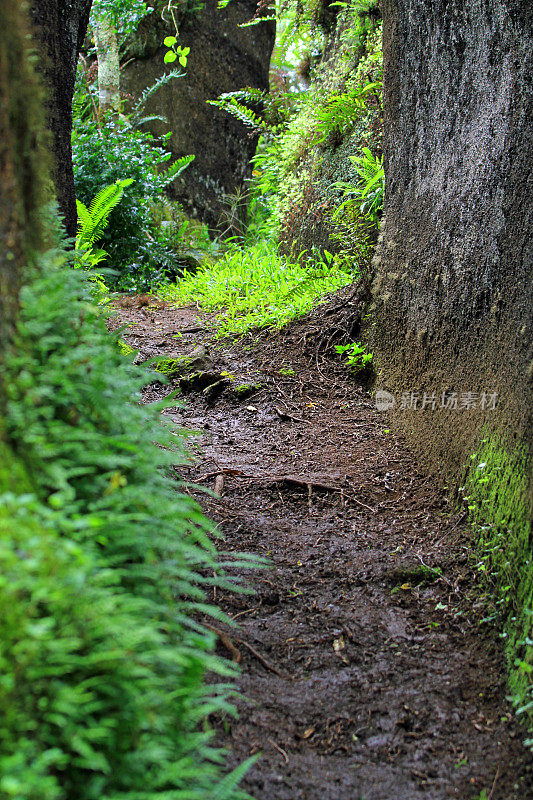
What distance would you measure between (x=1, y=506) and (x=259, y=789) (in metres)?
1.04

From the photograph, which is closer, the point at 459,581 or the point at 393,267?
the point at 459,581

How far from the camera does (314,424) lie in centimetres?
404

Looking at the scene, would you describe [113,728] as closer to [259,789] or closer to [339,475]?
[259,789]

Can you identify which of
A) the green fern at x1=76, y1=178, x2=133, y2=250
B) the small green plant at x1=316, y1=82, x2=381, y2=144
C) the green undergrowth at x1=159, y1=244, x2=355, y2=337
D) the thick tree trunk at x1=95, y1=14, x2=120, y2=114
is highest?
the thick tree trunk at x1=95, y1=14, x2=120, y2=114

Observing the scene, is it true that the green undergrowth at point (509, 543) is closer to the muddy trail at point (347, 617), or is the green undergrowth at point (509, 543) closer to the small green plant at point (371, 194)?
the muddy trail at point (347, 617)

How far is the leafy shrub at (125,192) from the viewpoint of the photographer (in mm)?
6875

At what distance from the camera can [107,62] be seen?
7.88 m

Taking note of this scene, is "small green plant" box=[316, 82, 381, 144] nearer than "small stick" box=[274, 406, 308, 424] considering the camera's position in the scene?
No

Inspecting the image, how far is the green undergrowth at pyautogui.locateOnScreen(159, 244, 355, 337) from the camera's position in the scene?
17.1 feet

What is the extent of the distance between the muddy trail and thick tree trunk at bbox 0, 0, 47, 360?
1356mm

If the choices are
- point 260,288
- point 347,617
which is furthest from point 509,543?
point 260,288

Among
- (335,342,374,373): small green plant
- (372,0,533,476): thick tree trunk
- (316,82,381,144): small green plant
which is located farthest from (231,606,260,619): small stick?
(316,82,381,144): small green plant

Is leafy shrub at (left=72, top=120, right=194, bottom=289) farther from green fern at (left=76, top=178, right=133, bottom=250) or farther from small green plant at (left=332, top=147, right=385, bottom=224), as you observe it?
small green plant at (left=332, top=147, right=385, bottom=224)

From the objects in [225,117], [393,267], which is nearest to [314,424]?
[393,267]
